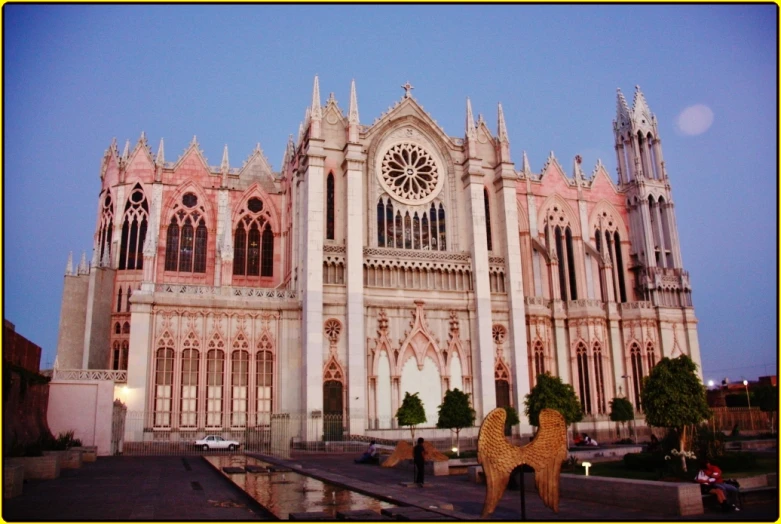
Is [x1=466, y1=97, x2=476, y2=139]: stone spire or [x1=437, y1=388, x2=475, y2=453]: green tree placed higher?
[x1=466, y1=97, x2=476, y2=139]: stone spire

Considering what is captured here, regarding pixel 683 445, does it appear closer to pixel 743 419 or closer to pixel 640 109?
pixel 743 419

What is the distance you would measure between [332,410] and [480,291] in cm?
1198

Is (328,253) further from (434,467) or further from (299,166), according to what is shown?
(434,467)

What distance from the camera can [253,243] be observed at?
45.5 meters

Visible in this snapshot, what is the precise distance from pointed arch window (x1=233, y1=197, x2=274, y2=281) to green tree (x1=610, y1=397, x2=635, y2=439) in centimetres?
2409

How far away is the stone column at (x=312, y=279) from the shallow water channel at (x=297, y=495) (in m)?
16.4

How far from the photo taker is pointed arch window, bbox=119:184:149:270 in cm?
4438

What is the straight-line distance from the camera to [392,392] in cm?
3925

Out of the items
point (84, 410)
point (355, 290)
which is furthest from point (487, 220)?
point (84, 410)

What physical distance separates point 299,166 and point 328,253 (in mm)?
6735

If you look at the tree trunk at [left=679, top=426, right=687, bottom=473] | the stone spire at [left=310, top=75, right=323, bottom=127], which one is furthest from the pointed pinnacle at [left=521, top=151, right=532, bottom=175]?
the tree trunk at [left=679, top=426, right=687, bottom=473]

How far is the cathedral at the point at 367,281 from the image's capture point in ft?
123

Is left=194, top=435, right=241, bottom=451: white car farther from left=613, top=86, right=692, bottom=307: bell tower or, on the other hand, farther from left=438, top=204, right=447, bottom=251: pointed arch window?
left=613, top=86, right=692, bottom=307: bell tower

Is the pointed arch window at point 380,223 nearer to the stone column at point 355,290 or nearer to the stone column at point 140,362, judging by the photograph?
the stone column at point 355,290
